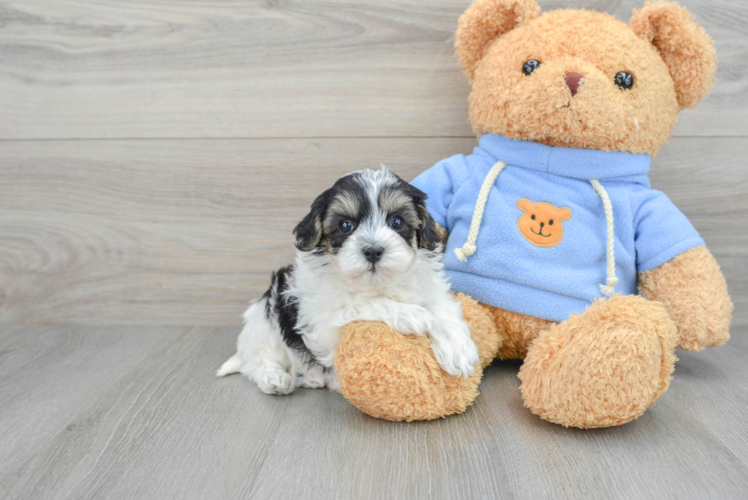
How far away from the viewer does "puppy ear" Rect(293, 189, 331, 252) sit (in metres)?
1.40

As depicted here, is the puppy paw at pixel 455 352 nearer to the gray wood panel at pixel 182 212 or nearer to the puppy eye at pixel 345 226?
the puppy eye at pixel 345 226

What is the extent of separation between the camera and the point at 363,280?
52.6 inches

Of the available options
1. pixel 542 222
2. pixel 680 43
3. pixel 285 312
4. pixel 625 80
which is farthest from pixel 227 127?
pixel 680 43

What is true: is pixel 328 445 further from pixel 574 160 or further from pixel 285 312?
pixel 574 160

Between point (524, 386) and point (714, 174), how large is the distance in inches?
46.7

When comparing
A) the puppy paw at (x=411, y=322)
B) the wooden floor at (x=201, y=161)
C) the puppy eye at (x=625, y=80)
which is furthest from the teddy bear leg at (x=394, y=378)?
the puppy eye at (x=625, y=80)

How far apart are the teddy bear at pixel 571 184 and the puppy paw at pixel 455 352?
0.22ft

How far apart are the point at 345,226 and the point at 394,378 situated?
1.25 feet

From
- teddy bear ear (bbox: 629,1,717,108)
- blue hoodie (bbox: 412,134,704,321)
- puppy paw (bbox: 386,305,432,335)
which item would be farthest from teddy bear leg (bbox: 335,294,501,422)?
teddy bear ear (bbox: 629,1,717,108)

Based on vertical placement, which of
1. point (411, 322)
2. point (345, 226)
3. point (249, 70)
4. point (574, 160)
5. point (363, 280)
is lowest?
point (411, 322)

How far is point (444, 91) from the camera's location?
1999 millimetres

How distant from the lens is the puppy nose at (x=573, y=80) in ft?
4.88

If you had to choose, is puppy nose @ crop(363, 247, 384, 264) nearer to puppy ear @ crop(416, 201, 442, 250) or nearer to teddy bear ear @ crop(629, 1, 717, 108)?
puppy ear @ crop(416, 201, 442, 250)

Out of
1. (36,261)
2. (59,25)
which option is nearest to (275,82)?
(59,25)
